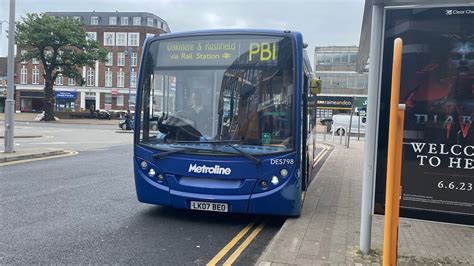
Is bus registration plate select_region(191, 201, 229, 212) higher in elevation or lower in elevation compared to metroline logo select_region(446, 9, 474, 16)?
lower

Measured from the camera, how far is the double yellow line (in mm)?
4785

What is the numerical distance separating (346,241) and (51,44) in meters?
47.0

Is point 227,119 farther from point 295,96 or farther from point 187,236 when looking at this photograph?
point 187,236

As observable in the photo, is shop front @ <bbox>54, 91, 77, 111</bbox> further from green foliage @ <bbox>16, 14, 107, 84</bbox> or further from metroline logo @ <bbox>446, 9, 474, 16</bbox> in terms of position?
metroline logo @ <bbox>446, 9, 474, 16</bbox>

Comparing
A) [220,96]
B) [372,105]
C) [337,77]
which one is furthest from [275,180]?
[337,77]

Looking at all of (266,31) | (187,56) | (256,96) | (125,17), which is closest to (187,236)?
(256,96)

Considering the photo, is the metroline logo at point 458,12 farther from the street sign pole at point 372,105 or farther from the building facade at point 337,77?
the building facade at point 337,77

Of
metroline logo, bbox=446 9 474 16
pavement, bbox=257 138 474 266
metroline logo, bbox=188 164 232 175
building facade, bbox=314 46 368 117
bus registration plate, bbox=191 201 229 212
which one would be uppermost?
building facade, bbox=314 46 368 117

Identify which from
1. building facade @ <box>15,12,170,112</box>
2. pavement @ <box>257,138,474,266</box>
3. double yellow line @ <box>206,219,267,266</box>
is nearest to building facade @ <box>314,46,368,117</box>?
building facade @ <box>15,12,170,112</box>

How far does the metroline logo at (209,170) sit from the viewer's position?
5.98 m

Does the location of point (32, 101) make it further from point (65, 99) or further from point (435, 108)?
point (435, 108)

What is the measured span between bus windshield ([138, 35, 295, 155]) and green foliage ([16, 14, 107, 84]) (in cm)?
4390

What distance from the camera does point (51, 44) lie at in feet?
151

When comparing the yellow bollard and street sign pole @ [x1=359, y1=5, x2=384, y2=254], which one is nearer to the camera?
the yellow bollard
